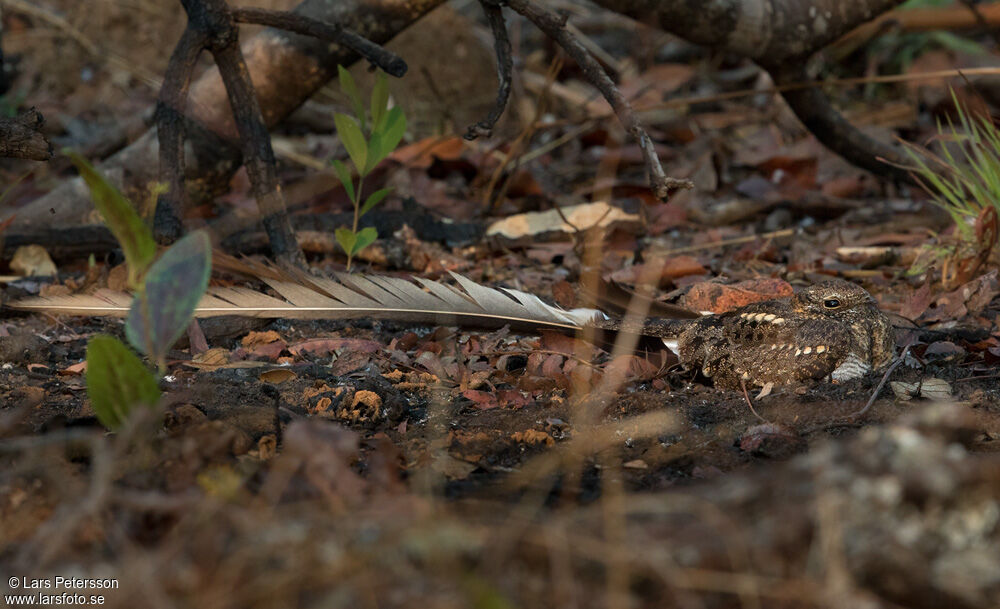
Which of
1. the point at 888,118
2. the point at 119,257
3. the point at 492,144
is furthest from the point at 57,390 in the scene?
the point at 888,118

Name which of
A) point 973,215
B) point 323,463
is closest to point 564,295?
point 973,215

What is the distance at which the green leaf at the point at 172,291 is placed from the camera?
62.1 inches

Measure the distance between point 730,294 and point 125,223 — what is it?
1.83m

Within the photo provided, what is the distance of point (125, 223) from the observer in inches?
64.2

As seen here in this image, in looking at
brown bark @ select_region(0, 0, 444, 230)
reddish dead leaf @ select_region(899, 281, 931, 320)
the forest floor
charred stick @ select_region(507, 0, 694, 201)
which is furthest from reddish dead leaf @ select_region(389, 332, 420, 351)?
reddish dead leaf @ select_region(899, 281, 931, 320)

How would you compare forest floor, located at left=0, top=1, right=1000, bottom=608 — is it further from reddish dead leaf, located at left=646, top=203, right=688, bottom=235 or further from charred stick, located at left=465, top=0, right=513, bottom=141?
charred stick, located at left=465, top=0, right=513, bottom=141

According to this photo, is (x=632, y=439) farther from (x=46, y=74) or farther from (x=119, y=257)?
(x=46, y=74)

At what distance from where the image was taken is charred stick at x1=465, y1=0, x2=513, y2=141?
2.50 m

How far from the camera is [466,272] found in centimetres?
357

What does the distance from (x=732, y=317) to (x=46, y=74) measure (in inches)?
212

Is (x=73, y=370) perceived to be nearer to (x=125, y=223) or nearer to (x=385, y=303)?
(x=385, y=303)

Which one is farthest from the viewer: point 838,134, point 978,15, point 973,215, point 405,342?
point 978,15

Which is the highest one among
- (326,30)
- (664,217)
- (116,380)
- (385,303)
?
(326,30)

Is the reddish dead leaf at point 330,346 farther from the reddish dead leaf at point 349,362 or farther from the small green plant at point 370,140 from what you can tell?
the small green plant at point 370,140
